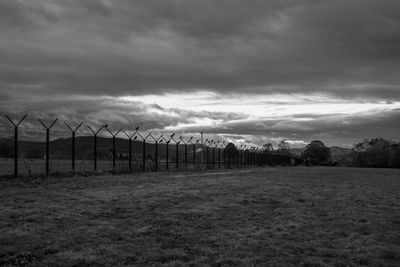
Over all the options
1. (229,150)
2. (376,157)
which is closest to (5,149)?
(229,150)

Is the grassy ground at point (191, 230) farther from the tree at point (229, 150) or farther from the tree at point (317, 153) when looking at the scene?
the tree at point (317, 153)

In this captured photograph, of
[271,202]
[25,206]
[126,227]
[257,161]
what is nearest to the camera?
[126,227]

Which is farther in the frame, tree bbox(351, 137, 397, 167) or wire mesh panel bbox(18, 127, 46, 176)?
tree bbox(351, 137, 397, 167)

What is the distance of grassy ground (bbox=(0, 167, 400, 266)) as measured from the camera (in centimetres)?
801

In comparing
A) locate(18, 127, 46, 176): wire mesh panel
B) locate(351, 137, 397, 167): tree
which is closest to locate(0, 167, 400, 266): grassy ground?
locate(18, 127, 46, 176): wire mesh panel

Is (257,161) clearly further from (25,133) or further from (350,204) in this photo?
(350,204)

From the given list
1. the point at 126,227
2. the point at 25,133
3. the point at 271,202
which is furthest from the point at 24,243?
the point at 25,133

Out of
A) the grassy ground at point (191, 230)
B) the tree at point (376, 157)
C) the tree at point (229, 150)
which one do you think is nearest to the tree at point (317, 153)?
the tree at point (376, 157)

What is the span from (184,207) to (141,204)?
1389 mm

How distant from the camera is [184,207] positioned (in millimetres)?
14688

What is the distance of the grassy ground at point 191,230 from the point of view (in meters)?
8.01

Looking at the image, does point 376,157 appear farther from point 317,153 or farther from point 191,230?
point 191,230

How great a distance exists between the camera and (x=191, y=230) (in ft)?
34.9

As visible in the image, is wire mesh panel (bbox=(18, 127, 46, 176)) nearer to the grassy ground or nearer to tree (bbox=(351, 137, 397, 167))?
the grassy ground
